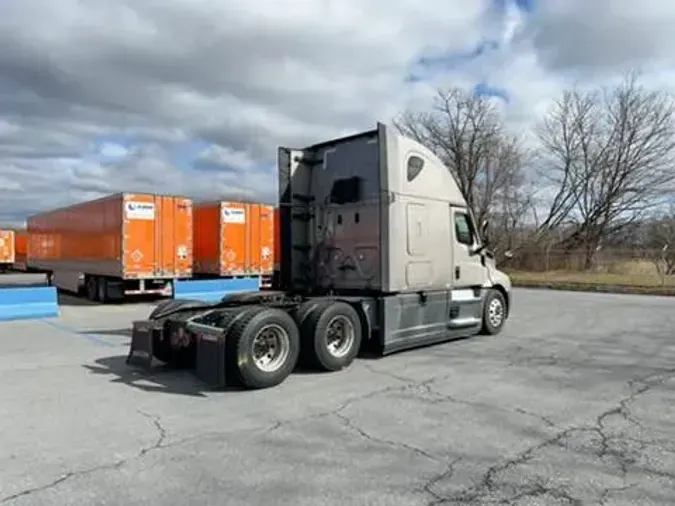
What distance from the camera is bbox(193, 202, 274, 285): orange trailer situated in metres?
21.3

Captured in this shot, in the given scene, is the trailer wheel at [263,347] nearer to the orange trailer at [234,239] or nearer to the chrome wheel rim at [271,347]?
the chrome wheel rim at [271,347]

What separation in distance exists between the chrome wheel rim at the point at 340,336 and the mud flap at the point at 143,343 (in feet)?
7.94

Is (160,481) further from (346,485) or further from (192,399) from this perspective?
(192,399)

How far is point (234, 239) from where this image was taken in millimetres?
21516

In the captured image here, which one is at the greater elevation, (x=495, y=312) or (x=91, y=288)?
(x=91, y=288)

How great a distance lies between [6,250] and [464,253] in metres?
45.8

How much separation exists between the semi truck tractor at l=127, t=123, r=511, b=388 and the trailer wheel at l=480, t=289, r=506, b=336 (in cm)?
2

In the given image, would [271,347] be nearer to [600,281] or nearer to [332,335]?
[332,335]

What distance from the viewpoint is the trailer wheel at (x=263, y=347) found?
23.8 feet

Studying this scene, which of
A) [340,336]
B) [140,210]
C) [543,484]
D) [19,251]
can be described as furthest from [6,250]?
[543,484]

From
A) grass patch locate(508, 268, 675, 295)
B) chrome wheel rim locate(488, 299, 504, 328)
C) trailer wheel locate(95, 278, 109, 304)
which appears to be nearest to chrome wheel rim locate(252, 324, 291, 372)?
chrome wheel rim locate(488, 299, 504, 328)

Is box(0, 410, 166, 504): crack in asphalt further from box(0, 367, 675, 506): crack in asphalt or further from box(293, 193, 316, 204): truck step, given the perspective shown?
box(293, 193, 316, 204): truck step

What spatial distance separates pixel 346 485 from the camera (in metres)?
4.37

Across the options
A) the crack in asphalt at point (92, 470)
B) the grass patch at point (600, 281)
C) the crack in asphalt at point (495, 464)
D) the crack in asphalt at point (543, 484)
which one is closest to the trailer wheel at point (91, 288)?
the crack in asphalt at point (495, 464)
